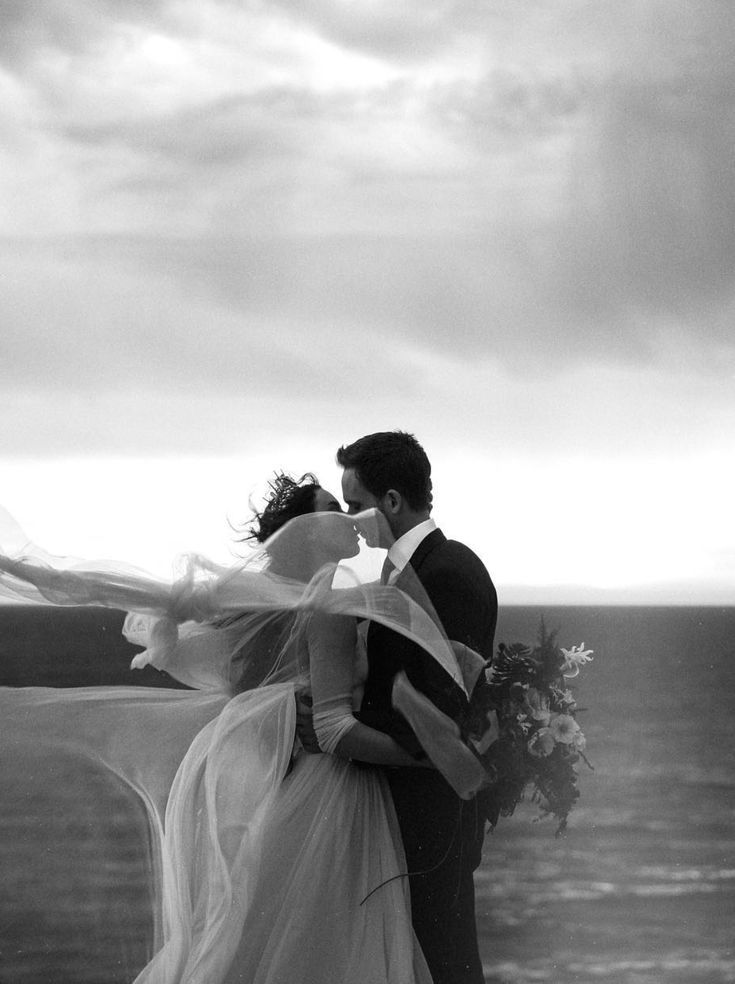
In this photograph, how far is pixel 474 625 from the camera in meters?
3.41

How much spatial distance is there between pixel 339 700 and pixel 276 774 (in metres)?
0.34

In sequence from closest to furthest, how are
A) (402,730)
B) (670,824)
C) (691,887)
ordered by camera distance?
1. (402,730)
2. (691,887)
3. (670,824)

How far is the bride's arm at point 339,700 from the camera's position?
3.24 metres

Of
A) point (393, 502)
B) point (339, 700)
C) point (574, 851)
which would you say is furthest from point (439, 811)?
point (574, 851)

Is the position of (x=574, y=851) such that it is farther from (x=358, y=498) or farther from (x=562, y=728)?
(x=358, y=498)

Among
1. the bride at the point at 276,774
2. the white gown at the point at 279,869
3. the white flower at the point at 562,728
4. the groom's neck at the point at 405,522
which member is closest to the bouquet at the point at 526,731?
the white flower at the point at 562,728

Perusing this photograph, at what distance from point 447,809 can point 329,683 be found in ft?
1.62

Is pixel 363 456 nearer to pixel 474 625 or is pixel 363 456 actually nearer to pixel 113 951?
pixel 474 625

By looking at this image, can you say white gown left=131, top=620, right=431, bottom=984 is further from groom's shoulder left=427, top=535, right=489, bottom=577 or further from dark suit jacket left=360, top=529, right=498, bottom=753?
groom's shoulder left=427, top=535, right=489, bottom=577

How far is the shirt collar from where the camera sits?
3.43 metres

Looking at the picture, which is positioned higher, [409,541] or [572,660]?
Answer: [409,541]

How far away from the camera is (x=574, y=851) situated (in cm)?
3756

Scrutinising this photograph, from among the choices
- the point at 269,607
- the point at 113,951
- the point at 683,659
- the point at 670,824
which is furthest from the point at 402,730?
the point at 683,659

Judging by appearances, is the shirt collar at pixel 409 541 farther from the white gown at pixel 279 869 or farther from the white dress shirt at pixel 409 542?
the white gown at pixel 279 869
